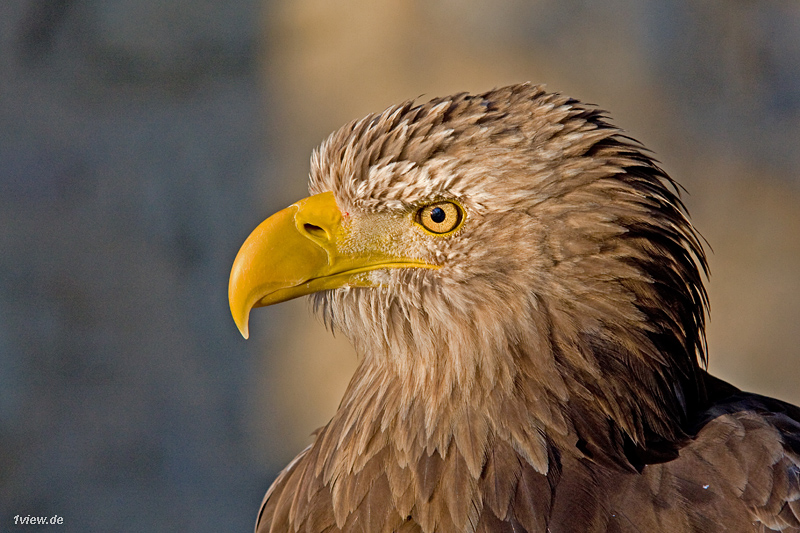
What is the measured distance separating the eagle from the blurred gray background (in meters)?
2.92

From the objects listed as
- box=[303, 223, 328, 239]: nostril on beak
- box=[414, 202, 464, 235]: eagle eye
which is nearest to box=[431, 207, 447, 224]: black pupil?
box=[414, 202, 464, 235]: eagle eye

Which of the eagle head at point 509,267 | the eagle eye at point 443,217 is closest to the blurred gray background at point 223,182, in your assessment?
the eagle head at point 509,267

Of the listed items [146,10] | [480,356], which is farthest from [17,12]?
[480,356]

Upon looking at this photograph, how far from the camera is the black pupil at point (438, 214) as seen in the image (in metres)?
1.68

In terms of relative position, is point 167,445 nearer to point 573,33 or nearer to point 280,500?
point 280,500

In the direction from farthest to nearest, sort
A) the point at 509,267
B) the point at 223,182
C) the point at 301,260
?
the point at 223,182, the point at 301,260, the point at 509,267

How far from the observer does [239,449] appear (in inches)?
184

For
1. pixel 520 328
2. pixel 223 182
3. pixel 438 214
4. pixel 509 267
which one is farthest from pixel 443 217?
pixel 223 182

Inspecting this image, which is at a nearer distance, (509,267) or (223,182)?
(509,267)

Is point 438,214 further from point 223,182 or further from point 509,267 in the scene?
point 223,182

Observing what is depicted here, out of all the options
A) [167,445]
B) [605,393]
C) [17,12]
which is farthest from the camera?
[167,445]

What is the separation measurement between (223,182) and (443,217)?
3378mm

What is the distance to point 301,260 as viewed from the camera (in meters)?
1.75

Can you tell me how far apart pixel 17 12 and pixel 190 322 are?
2.06 m
